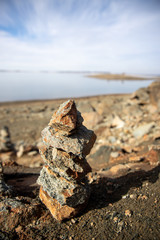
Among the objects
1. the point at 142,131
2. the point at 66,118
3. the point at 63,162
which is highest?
the point at 66,118

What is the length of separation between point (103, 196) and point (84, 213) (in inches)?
36.0

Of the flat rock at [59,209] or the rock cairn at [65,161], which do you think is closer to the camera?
the rock cairn at [65,161]

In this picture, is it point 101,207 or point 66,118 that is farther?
point 101,207

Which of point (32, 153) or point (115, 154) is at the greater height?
point (115, 154)

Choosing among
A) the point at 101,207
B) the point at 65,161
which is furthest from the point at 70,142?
the point at 101,207

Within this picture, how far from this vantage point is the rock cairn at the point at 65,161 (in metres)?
4.31

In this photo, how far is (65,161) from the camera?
4.41 meters

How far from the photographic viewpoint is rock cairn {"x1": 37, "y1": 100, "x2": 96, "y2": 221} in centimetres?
431

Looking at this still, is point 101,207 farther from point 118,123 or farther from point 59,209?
point 118,123

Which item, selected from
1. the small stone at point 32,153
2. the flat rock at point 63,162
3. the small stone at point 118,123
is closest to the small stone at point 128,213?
the flat rock at point 63,162

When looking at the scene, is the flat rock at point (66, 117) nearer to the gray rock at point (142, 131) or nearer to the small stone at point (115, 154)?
the small stone at point (115, 154)

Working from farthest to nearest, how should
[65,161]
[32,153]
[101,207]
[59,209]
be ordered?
[32,153], [101,207], [59,209], [65,161]

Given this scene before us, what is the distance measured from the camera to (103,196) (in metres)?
5.43

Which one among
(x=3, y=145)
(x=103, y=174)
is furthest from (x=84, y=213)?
(x=3, y=145)
